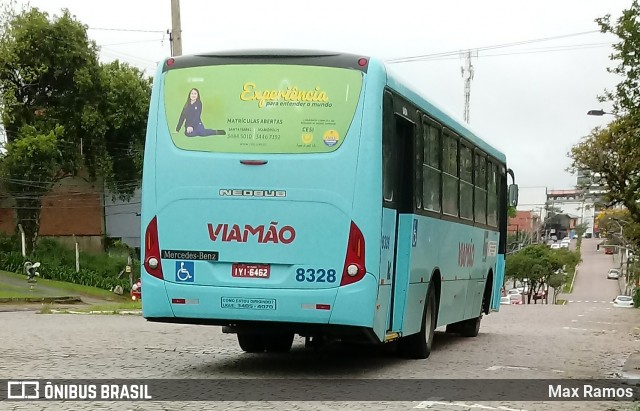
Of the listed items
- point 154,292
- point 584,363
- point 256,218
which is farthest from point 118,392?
point 584,363

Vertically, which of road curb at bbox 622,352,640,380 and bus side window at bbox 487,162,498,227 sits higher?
bus side window at bbox 487,162,498,227

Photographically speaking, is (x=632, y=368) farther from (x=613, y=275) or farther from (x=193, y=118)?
(x=613, y=275)

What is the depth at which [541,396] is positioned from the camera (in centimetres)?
986

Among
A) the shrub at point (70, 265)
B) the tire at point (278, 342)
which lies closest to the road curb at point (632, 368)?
the tire at point (278, 342)

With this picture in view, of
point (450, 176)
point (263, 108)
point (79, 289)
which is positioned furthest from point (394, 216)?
point (79, 289)

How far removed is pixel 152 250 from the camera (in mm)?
10414

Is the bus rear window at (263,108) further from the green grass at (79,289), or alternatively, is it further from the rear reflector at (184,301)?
the green grass at (79,289)

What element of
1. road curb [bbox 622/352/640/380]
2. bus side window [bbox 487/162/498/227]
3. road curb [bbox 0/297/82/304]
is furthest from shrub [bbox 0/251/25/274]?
road curb [bbox 622/352/640/380]

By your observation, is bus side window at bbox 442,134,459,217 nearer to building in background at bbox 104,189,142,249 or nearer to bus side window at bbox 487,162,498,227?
→ bus side window at bbox 487,162,498,227

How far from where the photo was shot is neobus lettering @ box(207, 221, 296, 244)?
10.1 meters

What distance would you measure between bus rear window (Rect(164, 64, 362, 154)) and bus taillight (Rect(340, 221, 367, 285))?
3.09 ft

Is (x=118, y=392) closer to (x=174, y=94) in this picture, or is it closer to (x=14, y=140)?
(x=174, y=94)

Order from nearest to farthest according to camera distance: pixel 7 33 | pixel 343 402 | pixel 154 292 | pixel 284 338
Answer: pixel 343 402 → pixel 154 292 → pixel 284 338 → pixel 7 33

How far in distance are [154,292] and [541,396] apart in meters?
4.23
